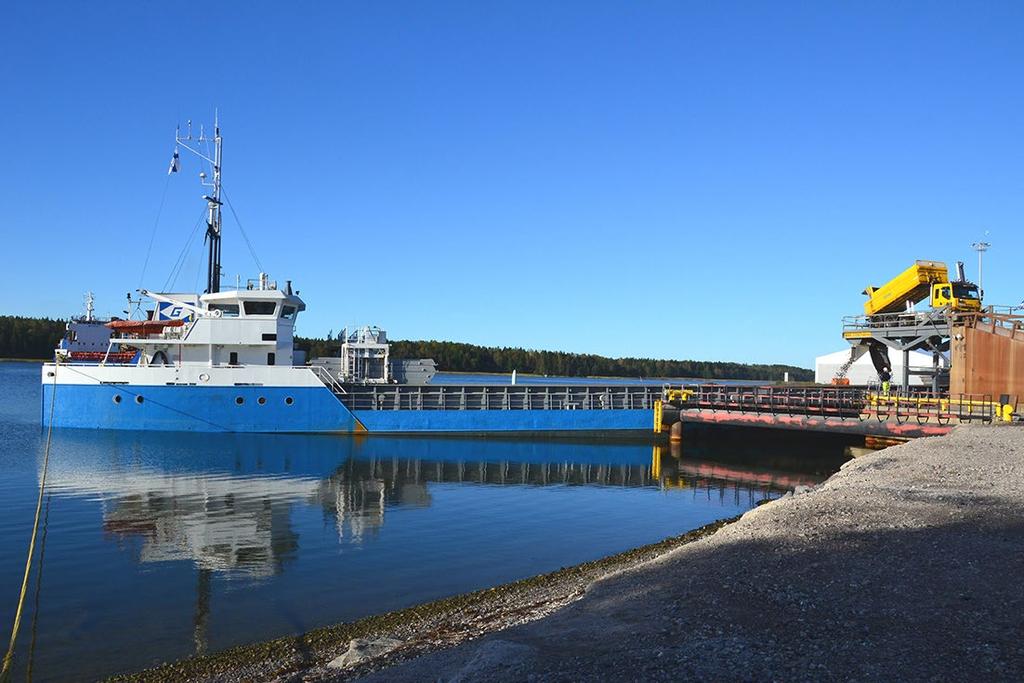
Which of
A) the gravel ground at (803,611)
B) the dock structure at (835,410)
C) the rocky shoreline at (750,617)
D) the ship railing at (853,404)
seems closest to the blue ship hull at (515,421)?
the dock structure at (835,410)

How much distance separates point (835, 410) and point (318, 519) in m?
20.7

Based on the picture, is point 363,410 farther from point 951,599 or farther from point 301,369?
point 951,599

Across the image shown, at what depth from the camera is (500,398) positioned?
37.9 meters

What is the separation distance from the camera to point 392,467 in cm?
2708

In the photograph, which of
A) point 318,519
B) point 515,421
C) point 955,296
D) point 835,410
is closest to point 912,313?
point 955,296

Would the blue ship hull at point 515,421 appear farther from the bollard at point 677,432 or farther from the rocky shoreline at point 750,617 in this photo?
the rocky shoreline at point 750,617

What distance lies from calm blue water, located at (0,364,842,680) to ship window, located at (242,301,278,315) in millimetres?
5562

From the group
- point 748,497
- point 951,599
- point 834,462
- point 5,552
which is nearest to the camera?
point 951,599

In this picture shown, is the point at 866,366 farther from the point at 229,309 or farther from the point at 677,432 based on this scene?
the point at 229,309

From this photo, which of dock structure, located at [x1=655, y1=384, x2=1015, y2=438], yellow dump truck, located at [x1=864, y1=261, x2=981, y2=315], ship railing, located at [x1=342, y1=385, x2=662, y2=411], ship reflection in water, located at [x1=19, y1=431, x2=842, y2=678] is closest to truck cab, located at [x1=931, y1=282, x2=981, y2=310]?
yellow dump truck, located at [x1=864, y1=261, x2=981, y2=315]

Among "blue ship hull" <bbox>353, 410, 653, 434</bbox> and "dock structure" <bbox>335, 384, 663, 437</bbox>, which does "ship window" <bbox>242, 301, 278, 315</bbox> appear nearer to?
"dock structure" <bbox>335, 384, 663, 437</bbox>

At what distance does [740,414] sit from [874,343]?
1033 cm

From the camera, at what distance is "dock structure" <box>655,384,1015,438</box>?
88.6 ft

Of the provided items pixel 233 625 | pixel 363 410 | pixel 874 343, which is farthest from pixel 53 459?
pixel 874 343
